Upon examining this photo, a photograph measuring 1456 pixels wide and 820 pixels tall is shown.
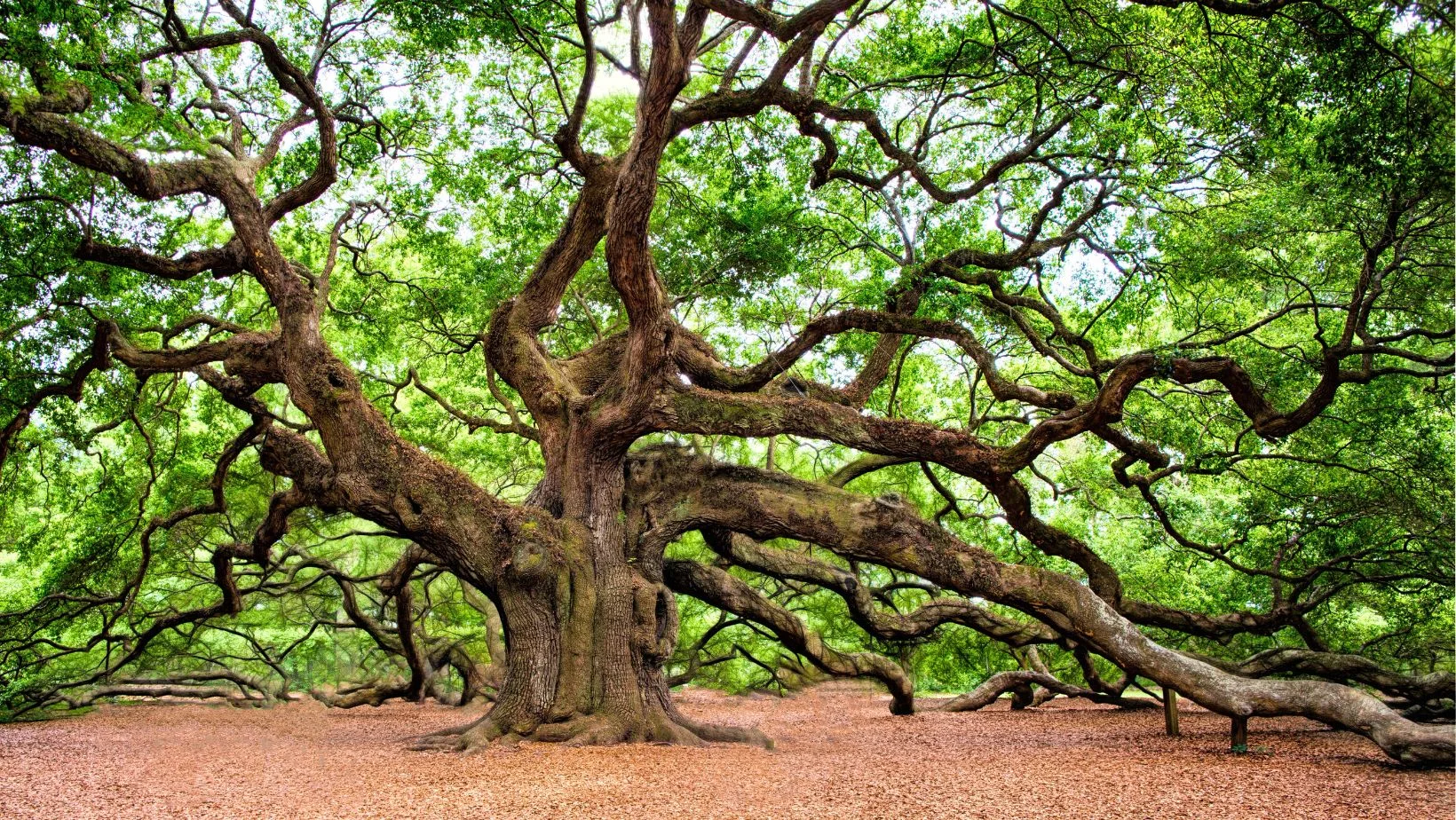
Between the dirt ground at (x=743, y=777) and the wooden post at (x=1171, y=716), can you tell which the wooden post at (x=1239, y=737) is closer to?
the dirt ground at (x=743, y=777)

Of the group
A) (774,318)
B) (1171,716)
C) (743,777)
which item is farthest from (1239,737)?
(774,318)

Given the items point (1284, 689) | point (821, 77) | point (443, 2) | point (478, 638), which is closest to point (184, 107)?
point (443, 2)

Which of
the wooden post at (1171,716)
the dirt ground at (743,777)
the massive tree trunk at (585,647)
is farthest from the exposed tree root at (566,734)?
the wooden post at (1171,716)

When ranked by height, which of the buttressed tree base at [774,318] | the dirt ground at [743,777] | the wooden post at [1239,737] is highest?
the buttressed tree base at [774,318]

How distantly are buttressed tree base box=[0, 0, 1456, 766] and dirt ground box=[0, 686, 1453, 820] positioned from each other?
1.96ft

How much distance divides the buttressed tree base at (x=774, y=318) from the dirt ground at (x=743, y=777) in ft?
1.96

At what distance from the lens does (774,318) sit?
11070mm

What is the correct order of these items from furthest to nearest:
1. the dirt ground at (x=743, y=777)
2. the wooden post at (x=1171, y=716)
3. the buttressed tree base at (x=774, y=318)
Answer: the wooden post at (x=1171, y=716)
the buttressed tree base at (x=774, y=318)
the dirt ground at (x=743, y=777)

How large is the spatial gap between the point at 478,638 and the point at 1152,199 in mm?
10720

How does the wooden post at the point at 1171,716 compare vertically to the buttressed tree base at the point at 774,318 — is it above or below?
below

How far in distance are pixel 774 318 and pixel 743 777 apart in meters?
6.98

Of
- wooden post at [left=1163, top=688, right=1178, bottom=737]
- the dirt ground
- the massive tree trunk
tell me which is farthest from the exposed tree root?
wooden post at [left=1163, top=688, right=1178, bottom=737]

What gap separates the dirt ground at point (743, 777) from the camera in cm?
405

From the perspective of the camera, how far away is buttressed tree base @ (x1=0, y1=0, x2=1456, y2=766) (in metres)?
5.83
